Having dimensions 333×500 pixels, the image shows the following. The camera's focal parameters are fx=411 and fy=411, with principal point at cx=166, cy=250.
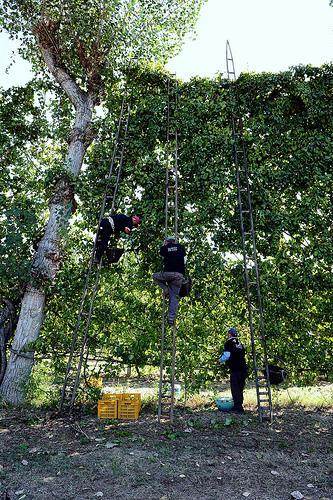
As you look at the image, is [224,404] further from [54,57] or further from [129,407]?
[54,57]

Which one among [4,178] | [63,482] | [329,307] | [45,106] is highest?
[45,106]

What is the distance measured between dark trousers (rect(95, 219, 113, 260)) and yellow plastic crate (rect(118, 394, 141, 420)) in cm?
291

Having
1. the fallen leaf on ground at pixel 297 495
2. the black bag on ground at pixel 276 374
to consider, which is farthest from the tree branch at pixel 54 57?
the fallen leaf on ground at pixel 297 495

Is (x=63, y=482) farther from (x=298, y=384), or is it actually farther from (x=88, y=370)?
(x=298, y=384)

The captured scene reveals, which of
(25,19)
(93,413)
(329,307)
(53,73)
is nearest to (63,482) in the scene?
(93,413)

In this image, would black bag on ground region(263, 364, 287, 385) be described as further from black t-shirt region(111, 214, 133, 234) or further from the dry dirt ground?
black t-shirt region(111, 214, 133, 234)

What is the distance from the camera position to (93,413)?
750cm

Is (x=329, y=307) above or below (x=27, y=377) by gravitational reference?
above

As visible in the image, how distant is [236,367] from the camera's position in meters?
7.82

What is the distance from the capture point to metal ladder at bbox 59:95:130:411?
7.76m

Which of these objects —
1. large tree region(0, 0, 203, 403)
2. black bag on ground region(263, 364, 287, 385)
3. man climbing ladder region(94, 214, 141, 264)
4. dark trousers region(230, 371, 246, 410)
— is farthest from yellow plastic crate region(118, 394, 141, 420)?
large tree region(0, 0, 203, 403)

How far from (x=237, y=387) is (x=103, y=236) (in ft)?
12.9

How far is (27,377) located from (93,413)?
5.58 feet

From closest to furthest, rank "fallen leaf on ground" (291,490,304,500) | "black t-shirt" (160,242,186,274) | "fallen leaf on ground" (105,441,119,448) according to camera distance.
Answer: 1. "fallen leaf on ground" (291,490,304,500)
2. "fallen leaf on ground" (105,441,119,448)
3. "black t-shirt" (160,242,186,274)
